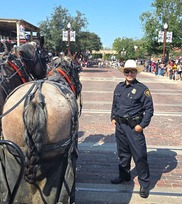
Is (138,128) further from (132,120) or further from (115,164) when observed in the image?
(115,164)

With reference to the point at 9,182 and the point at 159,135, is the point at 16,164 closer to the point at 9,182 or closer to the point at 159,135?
the point at 9,182

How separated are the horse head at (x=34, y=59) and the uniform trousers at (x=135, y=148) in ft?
5.91

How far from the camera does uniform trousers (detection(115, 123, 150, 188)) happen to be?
405 cm

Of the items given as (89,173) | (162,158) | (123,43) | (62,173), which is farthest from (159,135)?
(123,43)

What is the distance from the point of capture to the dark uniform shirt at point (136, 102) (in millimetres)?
3971

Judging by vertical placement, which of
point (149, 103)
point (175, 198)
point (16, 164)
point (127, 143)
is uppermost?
point (149, 103)

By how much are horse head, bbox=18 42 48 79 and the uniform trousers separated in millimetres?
1802

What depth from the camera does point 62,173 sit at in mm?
2809

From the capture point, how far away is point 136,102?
158 inches

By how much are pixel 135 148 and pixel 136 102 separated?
657mm

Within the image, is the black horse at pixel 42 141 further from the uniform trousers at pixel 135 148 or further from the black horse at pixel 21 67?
the uniform trousers at pixel 135 148

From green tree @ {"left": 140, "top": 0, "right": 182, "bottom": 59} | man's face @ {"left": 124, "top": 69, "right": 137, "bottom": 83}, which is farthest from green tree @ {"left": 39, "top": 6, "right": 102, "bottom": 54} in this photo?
man's face @ {"left": 124, "top": 69, "right": 137, "bottom": 83}

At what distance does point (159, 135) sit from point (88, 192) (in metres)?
3.53

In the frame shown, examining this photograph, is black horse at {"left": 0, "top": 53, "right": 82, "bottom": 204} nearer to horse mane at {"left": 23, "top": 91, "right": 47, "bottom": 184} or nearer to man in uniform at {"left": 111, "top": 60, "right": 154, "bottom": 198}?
horse mane at {"left": 23, "top": 91, "right": 47, "bottom": 184}
